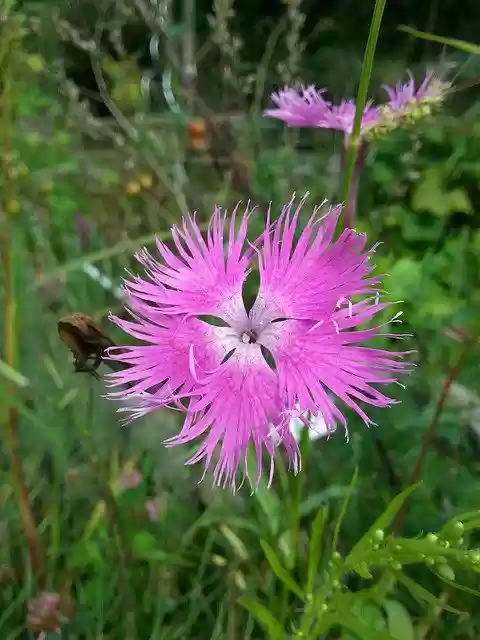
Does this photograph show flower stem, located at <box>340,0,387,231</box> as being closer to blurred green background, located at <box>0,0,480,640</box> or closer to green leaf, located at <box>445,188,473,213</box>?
blurred green background, located at <box>0,0,480,640</box>

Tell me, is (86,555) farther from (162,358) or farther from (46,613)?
(162,358)

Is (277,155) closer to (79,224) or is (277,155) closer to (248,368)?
(79,224)

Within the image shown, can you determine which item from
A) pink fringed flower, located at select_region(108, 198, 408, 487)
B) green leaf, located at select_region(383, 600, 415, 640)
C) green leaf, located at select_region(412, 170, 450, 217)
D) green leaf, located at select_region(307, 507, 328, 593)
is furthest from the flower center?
green leaf, located at select_region(412, 170, 450, 217)

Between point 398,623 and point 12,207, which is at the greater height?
point 12,207

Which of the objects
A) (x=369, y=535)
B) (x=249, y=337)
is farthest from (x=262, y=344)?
(x=369, y=535)

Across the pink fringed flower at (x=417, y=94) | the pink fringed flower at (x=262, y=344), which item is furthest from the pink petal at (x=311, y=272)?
the pink fringed flower at (x=417, y=94)

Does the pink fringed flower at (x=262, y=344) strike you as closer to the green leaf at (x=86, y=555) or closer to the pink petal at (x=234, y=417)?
the pink petal at (x=234, y=417)
